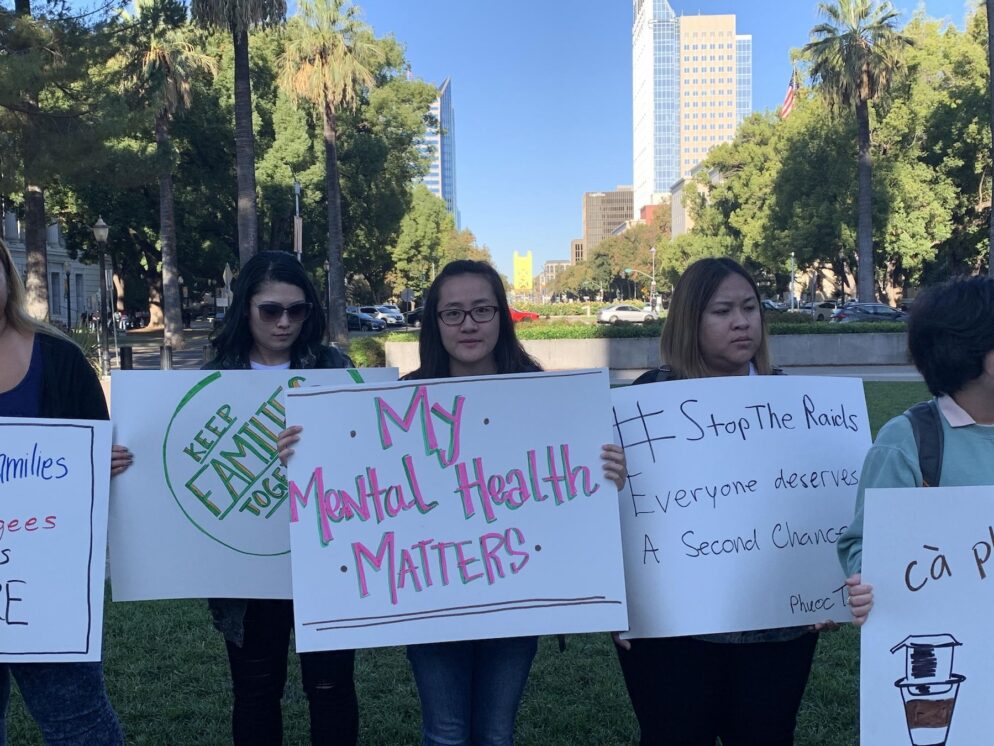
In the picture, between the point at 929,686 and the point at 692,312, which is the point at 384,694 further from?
the point at 929,686

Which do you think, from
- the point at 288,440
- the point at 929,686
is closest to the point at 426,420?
the point at 288,440

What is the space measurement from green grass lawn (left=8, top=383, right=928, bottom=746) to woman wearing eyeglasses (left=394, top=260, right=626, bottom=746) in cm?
135

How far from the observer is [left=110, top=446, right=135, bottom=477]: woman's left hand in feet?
8.68

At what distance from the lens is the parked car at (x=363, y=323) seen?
151 ft

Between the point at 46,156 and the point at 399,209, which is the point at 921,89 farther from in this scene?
the point at 46,156

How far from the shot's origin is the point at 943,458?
210 cm

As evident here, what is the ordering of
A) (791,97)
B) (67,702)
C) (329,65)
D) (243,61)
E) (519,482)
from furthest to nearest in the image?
(791,97) → (329,65) → (243,61) → (519,482) → (67,702)

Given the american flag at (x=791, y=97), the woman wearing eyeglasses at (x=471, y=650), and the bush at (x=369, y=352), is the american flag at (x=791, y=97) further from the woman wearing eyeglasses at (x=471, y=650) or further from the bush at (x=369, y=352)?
the woman wearing eyeglasses at (x=471, y=650)

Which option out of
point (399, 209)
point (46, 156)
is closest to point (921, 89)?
point (399, 209)

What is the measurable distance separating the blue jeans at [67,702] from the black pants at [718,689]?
4.80ft

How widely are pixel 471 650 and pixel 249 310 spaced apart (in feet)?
4.17

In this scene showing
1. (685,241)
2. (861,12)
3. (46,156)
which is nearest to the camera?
(46,156)

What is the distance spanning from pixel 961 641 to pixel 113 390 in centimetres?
240

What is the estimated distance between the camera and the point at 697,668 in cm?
240
